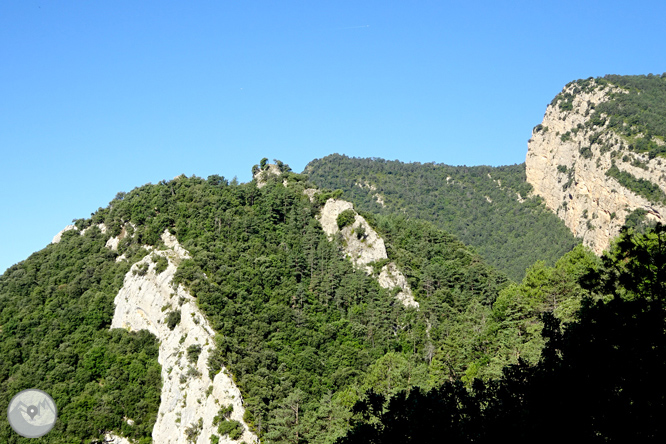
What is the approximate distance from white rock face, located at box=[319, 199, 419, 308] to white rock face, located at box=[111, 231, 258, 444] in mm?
26064

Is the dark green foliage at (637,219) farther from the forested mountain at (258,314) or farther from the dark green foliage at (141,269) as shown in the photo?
the dark green foliage at (141,269)

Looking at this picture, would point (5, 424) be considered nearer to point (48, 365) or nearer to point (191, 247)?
point (48, 365)

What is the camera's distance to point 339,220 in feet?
328

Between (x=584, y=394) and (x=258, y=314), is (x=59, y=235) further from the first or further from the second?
(x=584, y=394)

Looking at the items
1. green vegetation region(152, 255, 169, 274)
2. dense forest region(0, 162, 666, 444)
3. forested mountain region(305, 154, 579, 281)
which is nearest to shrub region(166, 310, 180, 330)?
dense forest region(0, 162, 666, 444)

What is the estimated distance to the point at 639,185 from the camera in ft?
445

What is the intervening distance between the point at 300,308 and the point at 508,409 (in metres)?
63.0

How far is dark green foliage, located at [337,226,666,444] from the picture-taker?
19.4 meters

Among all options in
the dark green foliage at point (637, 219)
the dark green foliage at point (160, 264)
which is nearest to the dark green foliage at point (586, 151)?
the dark green foliage at point (637, 219)

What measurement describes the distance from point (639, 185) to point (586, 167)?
21.8 m

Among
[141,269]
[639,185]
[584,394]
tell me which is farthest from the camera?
[639,185]

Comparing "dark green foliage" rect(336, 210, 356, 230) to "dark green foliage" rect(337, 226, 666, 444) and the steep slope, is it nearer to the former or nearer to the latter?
the steep slope

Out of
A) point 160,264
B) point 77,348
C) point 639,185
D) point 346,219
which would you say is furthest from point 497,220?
point 77,348

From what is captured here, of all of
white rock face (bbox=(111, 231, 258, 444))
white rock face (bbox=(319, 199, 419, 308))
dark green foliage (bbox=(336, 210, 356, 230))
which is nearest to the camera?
white rock face (bbox=(111, 231, 258, 444))
